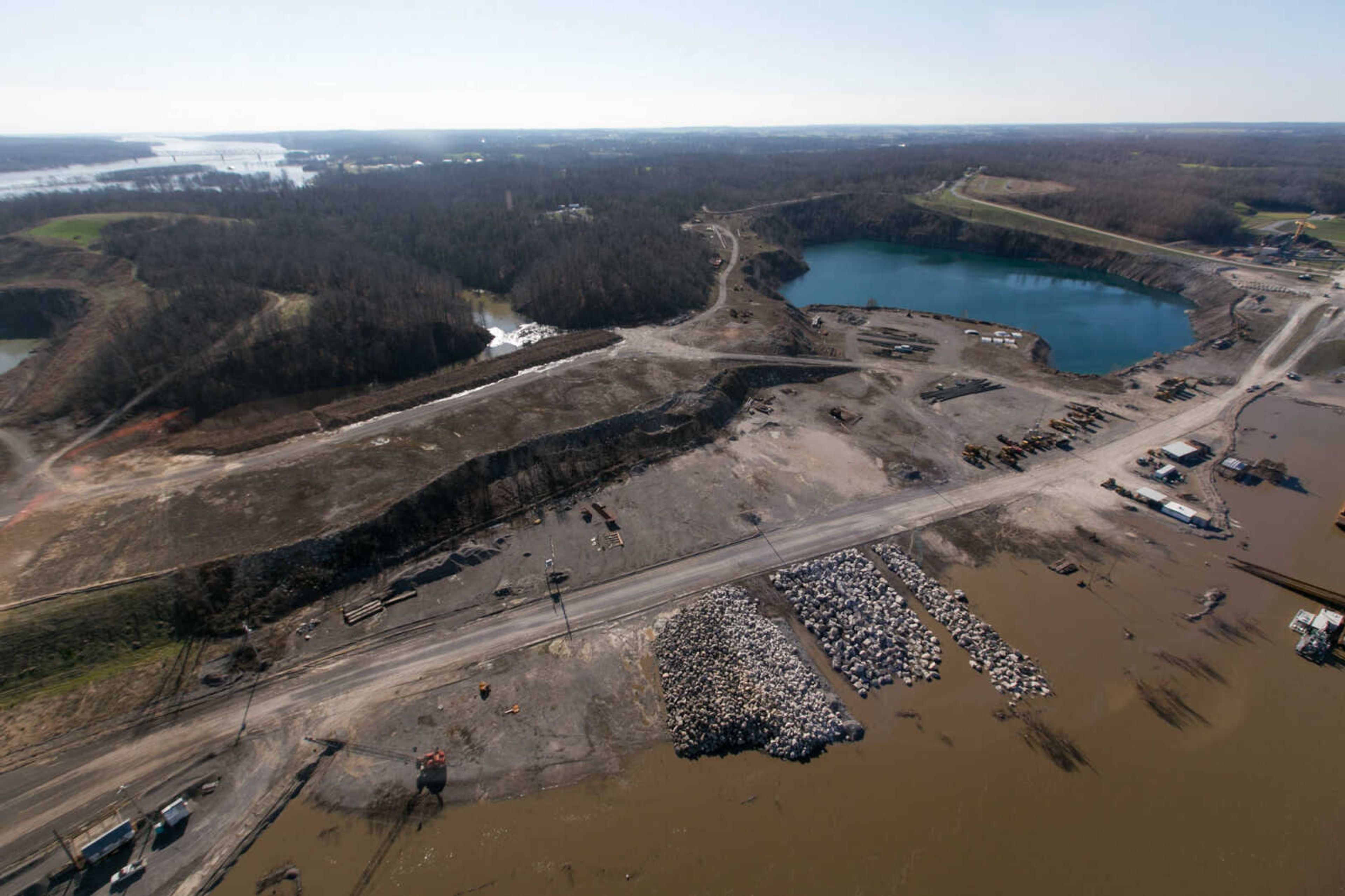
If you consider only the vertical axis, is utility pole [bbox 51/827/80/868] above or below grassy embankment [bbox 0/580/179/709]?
below

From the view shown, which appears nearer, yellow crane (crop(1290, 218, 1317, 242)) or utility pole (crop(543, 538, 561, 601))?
utility pole (crop(543, 538, 561, 601))

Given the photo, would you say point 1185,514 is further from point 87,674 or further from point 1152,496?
point 87,674

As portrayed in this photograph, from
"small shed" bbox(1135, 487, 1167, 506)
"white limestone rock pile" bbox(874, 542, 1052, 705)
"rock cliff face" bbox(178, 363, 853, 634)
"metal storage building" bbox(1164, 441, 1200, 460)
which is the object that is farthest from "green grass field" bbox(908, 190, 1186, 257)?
"white limestone rock pile" bbox(874, 542, 1052, 705)

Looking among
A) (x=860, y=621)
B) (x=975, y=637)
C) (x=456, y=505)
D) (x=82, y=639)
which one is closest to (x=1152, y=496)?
(x=975, y=637)

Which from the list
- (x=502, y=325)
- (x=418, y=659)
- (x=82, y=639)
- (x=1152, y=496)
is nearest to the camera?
(x=82, y=639)

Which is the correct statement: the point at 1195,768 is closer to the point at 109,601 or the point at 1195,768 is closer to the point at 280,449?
the point at 109,601

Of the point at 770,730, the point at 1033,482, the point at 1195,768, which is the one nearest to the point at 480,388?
the point at 770,730

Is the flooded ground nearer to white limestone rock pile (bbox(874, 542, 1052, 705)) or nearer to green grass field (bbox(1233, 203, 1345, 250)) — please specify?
white limestone rock pile (bbox(874, 542, 1052, 705))
